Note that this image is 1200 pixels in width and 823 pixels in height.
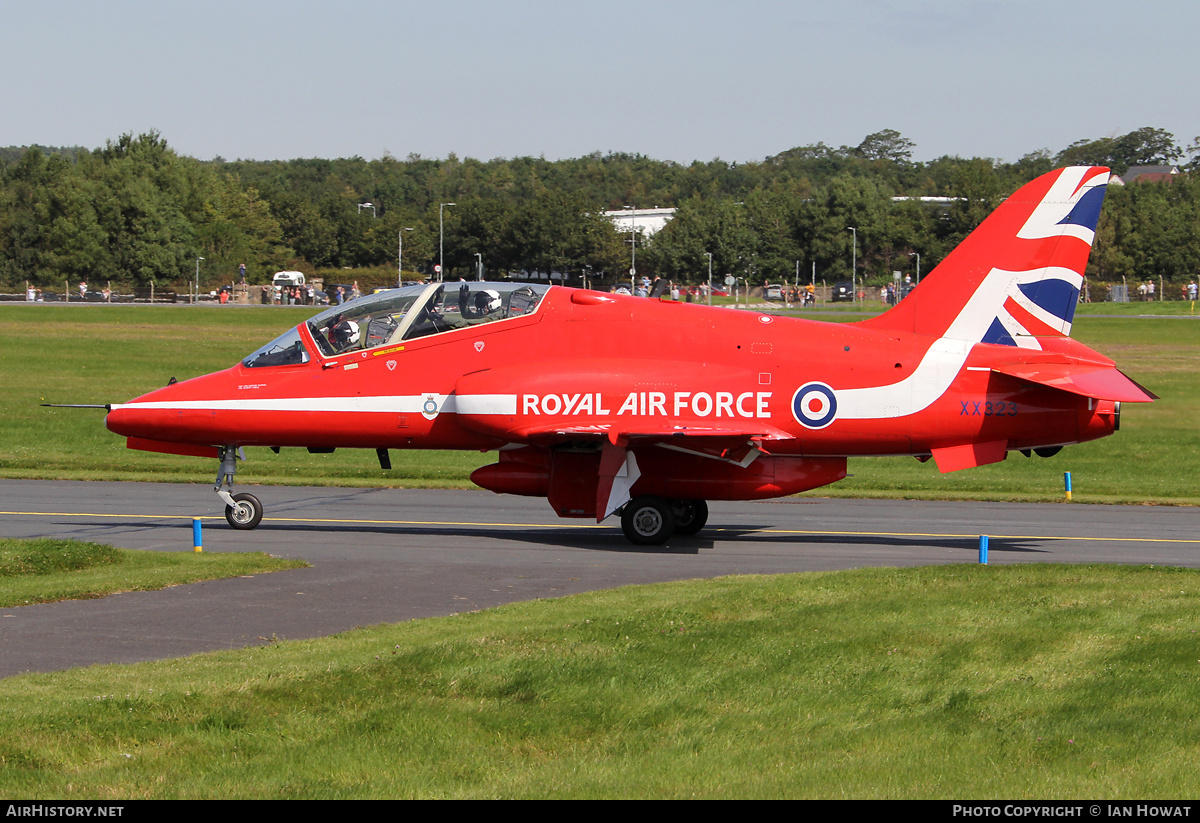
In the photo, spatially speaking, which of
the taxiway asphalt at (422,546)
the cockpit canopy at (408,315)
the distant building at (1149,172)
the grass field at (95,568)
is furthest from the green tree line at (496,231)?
the grass field at (95,568)

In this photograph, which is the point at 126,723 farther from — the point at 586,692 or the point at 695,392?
the point at 695,392

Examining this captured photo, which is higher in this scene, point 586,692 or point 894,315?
point 894,315

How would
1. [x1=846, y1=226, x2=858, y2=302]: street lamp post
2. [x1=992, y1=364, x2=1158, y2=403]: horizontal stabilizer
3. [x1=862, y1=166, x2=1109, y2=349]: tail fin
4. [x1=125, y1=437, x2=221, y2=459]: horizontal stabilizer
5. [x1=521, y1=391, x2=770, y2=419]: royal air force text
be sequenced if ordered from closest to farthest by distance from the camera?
[x1=992, y1=364, x2=1158, y2=403]: horizontal stabilizer
[x1=521, y1=391, x2=770, y2=419]: royal air force text
[x1=862, y1=166, x2=1109, y2=349]: tail fin
[x1=125, y1=437, x2=221, y2=459]: horizontal stabilizer
[x1=846, y1=226, x2=858, y2=302]: street lamp post

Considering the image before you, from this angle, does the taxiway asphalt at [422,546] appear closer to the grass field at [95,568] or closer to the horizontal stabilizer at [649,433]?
the grass field at [95,568]

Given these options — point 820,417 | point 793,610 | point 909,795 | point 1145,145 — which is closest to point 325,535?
point 820,417

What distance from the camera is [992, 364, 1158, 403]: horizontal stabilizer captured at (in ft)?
51.9

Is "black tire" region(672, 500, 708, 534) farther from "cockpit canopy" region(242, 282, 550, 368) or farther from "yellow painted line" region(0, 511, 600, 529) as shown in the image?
"cockpit canopy" region(242, 282, 550, 368)

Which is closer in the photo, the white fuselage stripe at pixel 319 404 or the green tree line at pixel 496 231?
the white fuselage stripe at pixel 319 404

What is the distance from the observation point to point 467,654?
32.9 ft

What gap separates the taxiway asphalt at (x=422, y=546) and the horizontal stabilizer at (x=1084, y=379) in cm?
237

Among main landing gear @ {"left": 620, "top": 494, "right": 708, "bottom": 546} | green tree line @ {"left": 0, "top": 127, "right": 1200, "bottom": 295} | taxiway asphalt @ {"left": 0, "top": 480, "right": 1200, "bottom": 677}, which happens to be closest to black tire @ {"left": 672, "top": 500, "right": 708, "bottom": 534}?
taxiway asphalt @ {"left": 0, "top": 480, "right": 1200, "bottom": 677}

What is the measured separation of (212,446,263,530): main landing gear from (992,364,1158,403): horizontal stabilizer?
11139mm

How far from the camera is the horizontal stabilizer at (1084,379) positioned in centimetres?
1582

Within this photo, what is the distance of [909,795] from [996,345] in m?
12.0
